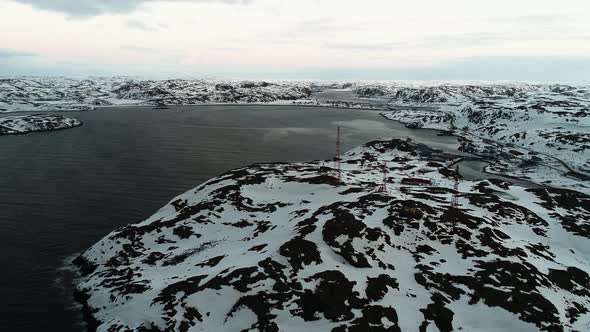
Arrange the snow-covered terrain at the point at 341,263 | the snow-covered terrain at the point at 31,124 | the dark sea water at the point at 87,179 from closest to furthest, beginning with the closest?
1. the snow-covered terrain at the point at 341,263
2. the dark sea water at the point at 87,179
3. the snow-covered terrain at the point at 31,124

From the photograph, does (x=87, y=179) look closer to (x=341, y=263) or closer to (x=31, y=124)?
(x=341, y=263)

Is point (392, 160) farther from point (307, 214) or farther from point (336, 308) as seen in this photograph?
point (336, 308)

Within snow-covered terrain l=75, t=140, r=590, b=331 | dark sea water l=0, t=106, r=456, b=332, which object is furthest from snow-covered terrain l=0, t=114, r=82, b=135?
snow-covered terrain l=75, t=140, r=590, b=331

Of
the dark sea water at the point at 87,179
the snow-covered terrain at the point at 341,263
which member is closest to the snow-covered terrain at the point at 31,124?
the dark sea water at the point at 87,179

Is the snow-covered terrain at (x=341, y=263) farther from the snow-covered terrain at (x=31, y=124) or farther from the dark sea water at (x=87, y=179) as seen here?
the snow-covered terrain at (x=31, y=124)

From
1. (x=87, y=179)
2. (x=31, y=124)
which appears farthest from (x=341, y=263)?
(x=31, y=124)

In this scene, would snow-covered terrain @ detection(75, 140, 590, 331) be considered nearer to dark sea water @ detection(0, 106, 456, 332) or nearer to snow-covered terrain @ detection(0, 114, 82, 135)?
dark sea water @ detection(0, 106, 456, 332)
